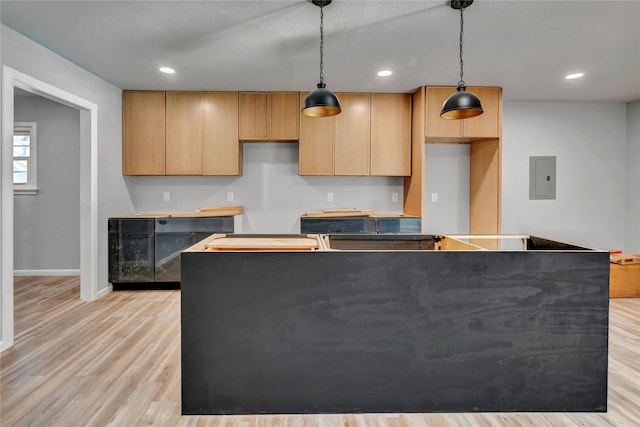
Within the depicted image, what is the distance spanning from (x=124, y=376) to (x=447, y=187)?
430cm

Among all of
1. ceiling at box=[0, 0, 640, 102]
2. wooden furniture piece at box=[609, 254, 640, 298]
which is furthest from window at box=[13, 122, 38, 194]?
wooden furniture piece at box=[609, 254, 640, 298]

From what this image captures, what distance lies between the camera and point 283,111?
15.8ft

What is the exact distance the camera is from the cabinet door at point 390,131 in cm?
483

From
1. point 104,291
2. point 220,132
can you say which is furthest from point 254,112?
point 104,291

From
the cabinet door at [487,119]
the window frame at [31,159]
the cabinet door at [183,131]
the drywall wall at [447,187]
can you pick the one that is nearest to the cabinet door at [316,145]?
the cabinet door at [183,131]

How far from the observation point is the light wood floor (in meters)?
1.98

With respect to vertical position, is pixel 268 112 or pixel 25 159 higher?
pixel 268 112

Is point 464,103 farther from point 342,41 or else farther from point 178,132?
point 178,132

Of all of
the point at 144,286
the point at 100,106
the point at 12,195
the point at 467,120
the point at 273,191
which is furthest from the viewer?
the point at 273,191

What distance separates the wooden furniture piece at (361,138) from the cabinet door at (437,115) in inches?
14.3

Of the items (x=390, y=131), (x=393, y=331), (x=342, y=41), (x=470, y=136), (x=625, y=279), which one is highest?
(x=342, y=41)

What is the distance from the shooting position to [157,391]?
2.28 m

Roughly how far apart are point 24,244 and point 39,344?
305 centimetres

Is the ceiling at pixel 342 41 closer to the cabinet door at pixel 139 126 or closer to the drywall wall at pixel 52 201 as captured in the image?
the cabinet door at pixel 139 126
